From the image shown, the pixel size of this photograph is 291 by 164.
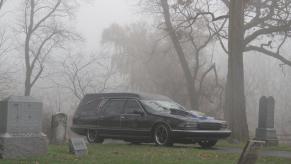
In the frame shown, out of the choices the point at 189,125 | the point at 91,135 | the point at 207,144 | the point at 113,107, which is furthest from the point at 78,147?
the point at 91,135

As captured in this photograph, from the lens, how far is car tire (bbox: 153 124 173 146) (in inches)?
620

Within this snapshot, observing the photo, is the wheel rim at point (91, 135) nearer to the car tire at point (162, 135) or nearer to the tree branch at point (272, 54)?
the car tire at point (162, 135)

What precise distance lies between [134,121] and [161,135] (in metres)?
1.14

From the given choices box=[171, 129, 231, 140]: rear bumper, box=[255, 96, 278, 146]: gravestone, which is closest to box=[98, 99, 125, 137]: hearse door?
box=[171, 129, 231, 140]: rear bumper

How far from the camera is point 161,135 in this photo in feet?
53.0

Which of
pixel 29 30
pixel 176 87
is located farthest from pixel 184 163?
pixel 29 30

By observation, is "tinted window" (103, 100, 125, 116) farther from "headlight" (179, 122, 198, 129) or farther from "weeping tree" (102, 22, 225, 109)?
"weeping tree" (102, 22, 225, 109)

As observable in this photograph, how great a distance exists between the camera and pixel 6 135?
11.7 m

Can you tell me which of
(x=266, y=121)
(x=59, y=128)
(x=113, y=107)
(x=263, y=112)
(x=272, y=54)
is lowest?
(x=59, y=128)

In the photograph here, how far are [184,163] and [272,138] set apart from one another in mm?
9207

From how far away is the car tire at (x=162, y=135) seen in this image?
15.7 metres

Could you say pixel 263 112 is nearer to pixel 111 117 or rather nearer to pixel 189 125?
pixel 189 125

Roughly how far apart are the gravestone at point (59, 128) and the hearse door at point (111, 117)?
135cm

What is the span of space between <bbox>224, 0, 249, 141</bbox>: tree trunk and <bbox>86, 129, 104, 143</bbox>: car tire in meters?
5.98
